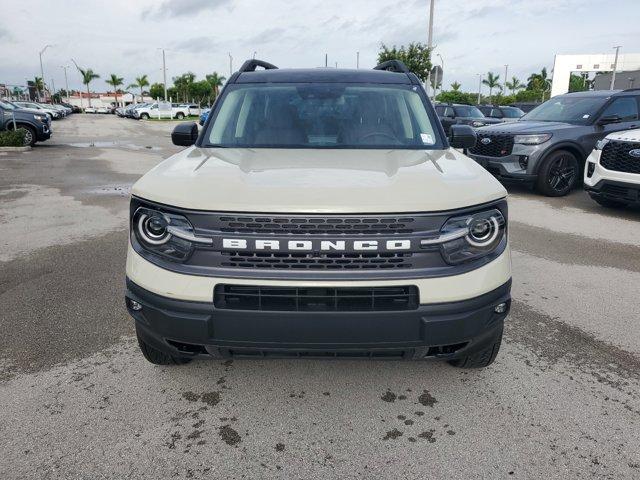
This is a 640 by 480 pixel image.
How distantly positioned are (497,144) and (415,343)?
796 centimetres

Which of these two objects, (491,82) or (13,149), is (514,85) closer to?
(491,82)

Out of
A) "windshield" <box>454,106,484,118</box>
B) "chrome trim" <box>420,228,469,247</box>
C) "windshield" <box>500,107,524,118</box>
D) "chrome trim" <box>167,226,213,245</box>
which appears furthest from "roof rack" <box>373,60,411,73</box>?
"windshield" <box>500,107,524,118</box>

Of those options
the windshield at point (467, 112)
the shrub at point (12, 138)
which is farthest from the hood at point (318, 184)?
the shrub at point (12, 138)

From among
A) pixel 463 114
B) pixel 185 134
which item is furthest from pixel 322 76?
pixel 463 114

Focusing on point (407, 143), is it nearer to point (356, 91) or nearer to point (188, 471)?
point (356, 91)

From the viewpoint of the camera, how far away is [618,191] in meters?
7.39

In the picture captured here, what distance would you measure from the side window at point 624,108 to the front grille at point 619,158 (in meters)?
2.71

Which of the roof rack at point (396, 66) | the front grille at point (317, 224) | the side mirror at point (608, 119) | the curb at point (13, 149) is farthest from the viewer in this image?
the curb at point (13, 149)

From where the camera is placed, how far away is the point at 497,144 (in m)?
9.44

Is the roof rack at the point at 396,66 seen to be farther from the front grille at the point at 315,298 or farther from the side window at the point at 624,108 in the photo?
the side window at the point at 624,108

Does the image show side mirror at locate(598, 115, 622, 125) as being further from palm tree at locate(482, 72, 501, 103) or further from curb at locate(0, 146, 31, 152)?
palm tree at locate(482, 72, 501, 103)

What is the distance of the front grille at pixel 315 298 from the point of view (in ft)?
7.46

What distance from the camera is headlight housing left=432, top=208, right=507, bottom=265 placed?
2346mm

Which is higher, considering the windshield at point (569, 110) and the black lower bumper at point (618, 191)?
the windshield at point (569, 110)
